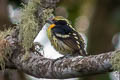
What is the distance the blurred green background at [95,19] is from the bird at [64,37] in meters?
1.83

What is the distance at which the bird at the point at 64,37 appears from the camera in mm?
3797

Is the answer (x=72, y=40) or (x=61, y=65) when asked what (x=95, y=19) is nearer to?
(x=72, y=40)

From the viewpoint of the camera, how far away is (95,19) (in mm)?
6504

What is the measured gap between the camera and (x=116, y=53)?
279cm

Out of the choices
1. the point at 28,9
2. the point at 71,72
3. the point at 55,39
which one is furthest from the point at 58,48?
the point at 71,72

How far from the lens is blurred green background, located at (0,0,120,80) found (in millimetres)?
6159

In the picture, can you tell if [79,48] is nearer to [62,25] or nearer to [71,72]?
[62,25]

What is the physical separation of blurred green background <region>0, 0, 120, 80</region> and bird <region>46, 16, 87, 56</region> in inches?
71.9

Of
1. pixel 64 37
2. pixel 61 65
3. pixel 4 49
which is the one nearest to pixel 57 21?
pixel 64 37

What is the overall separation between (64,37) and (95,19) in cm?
260

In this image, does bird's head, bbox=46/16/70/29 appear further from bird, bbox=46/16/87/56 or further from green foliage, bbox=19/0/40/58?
green foliage, bbox=19/0/40/58

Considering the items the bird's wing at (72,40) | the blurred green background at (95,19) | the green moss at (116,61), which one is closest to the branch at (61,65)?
the green moss at (116,61)

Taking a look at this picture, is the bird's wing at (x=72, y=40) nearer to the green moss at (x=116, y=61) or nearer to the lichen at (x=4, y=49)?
the lichen at (x=4, y=49)

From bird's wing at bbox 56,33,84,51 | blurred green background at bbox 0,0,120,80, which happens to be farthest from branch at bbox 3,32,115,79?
blurred green background at bbox 0,0,120,80
